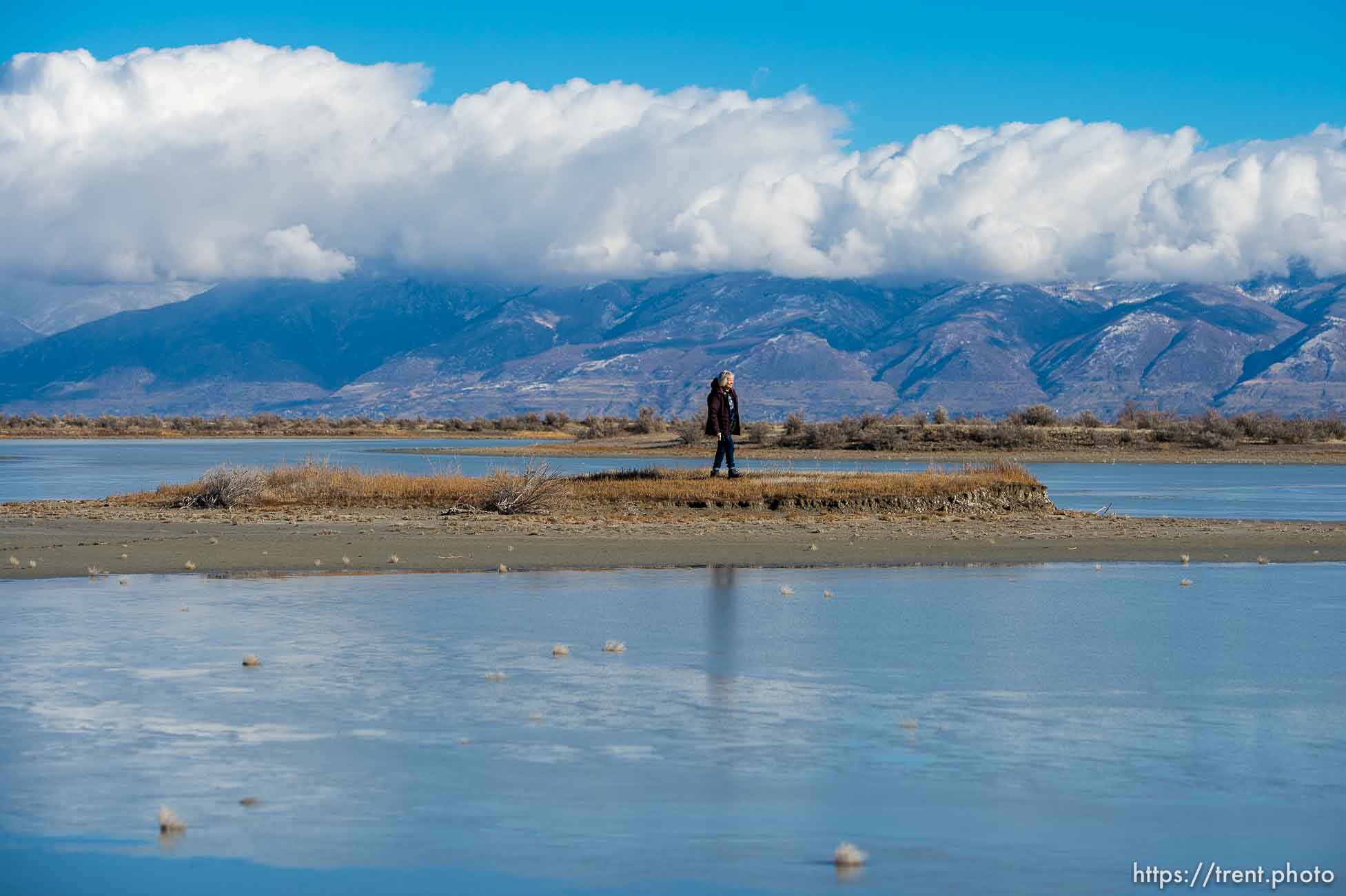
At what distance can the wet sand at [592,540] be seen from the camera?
2419cm

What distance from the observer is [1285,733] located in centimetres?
1152

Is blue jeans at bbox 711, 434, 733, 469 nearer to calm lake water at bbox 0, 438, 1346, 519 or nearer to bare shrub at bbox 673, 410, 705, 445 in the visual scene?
calm lake water at bbox 0, 438, 1346, 519

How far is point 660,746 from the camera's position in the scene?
436 inches

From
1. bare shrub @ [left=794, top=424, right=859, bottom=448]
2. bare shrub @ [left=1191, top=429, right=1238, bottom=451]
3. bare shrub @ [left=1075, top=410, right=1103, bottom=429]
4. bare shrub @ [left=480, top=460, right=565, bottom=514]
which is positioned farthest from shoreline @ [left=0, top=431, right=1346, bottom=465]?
bare shrub @ [left=480, top=460, right=565, bottom=514]

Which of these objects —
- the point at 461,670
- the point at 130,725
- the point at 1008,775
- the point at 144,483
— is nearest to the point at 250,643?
the point at 461,670

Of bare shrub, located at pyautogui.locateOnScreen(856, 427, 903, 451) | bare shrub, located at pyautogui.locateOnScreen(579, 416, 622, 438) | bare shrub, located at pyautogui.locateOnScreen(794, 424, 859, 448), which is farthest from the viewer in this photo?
bare shrub, located at pyautogui.locateOnScreen(579, 416, 622, 438)

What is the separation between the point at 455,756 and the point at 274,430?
4614 inches

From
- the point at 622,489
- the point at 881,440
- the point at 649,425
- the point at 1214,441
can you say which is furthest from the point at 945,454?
the point at 622,489

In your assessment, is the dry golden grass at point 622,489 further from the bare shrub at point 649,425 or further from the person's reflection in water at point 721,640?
the bare shrub at point 649,425

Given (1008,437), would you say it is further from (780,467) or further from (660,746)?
(660,746)

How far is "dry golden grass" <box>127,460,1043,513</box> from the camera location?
3256 cm

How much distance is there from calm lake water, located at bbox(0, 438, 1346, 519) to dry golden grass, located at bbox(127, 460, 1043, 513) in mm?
1062

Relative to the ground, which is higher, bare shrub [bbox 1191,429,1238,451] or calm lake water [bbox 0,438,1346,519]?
bare shrub [bbox 1191,429,1238,451]

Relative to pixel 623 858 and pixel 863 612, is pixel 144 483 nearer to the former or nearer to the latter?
pixel 863 612
